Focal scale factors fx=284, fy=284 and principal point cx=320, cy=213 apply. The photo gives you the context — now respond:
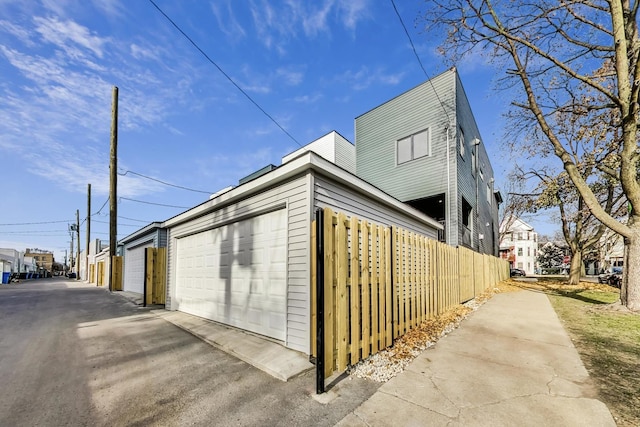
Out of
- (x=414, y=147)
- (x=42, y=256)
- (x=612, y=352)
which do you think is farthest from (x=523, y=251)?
(x=42, y=256)

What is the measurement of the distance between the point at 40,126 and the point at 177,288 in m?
9.51

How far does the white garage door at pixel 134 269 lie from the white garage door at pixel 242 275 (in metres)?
7.58

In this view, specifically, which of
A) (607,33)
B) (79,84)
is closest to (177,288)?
(79,84)

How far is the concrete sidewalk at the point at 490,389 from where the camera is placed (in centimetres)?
261

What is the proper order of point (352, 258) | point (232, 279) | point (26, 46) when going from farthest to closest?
1. point (26, 46)
2. point (232, 279)
3. point (352, 258)

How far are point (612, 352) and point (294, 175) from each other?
5.61m

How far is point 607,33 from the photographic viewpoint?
28.1 ft

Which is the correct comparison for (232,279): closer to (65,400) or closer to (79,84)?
(65,400)

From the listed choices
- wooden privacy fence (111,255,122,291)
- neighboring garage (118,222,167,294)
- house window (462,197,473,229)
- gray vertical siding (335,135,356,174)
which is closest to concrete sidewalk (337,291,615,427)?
house window (462,197,473,229)

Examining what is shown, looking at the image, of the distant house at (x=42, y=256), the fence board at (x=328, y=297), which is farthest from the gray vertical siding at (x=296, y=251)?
the distant house at (x=42, y=256)

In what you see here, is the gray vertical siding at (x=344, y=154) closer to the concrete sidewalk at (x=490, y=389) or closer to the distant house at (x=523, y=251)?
the concrete sidewalk at (x=490, y=389)

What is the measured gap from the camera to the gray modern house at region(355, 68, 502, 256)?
11242mm

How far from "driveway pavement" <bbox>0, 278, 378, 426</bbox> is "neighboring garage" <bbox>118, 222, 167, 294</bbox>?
6922 millimetres

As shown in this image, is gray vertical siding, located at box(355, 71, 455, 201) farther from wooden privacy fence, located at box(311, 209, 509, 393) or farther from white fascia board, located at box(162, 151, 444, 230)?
wooden privacy fence, located at box(311, 209, 509, 393)
